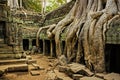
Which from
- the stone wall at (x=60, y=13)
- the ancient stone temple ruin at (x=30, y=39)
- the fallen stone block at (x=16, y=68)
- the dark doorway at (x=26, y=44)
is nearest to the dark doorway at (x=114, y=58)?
the ancient stone temple ruin at (x=30, y=39)

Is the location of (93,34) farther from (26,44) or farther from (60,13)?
(26,44)

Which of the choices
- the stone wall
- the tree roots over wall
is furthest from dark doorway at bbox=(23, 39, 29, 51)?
the tree roots over wall

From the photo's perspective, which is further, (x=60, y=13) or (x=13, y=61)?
(x=60, y=13)

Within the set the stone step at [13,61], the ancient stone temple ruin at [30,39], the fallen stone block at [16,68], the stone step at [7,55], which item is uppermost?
the ancient stone temple ruin at [30,39]

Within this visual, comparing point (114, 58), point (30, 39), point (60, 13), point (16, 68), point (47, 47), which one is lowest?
point (16, 68)

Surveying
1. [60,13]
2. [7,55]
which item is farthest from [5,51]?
[60,13]

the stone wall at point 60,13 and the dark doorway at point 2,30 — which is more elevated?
the stone wall at point 60,13

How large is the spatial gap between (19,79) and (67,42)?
3196 millimetres

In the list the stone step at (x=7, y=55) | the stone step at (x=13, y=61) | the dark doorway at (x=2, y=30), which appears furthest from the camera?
the dark doorway at (x=2, y=30)

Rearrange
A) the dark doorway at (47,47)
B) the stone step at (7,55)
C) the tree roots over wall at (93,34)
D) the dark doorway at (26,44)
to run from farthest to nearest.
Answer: the dark doorway at (26,44)
the dark doorway at (47,47)
the stone step at (7,55)
the tree roots over wall at (93,34)

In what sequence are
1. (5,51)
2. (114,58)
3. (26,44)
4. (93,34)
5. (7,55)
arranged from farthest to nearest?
(26,44) < (5,51) < (7,55) < (114,58) < (93,34)

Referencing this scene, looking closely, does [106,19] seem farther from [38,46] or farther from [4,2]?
[38,46]

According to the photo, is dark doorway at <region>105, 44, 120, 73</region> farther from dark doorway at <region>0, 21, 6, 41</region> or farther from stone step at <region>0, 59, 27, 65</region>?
dark doorway at <region>0, 21, 6, 41</region>

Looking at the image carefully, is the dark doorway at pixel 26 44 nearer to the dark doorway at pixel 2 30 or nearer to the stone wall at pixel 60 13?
the stone wall at pixel 60 13
